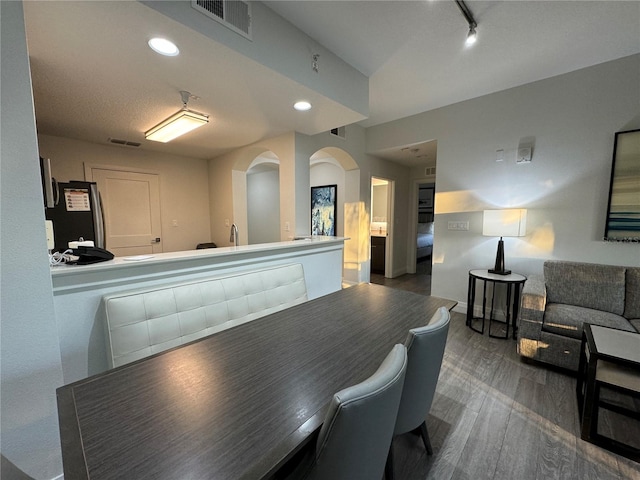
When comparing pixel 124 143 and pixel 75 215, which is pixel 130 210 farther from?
pixel 75 215

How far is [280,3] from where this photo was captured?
5.59 ft

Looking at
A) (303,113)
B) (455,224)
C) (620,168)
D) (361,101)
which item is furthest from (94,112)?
(620,168)

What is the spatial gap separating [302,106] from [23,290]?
7.43ft

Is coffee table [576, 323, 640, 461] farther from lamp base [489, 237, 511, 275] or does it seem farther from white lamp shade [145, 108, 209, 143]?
white lamp shade [145, 108, 209, 143]

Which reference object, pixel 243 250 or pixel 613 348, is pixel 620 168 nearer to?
pixel 613 348

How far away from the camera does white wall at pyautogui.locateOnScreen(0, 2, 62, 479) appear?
1039mm

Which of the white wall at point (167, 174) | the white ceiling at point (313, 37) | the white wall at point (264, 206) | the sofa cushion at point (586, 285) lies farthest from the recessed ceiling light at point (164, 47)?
the white wall at point (264, 206)

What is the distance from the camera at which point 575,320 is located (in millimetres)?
2146

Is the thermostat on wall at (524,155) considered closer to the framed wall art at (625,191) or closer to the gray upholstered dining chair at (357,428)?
the framed wall art at (625,191)

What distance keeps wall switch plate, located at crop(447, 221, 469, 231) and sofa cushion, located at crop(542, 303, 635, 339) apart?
4.46 feet

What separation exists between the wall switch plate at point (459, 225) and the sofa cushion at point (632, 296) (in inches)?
58.1

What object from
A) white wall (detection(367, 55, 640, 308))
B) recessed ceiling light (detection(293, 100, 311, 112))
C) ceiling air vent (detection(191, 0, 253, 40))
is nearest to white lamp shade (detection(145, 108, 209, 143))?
recessed ceiling light (detection(293, 100, 311, 112))

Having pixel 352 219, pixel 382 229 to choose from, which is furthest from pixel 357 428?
pixel 382 229

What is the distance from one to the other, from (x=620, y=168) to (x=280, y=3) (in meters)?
3.34
